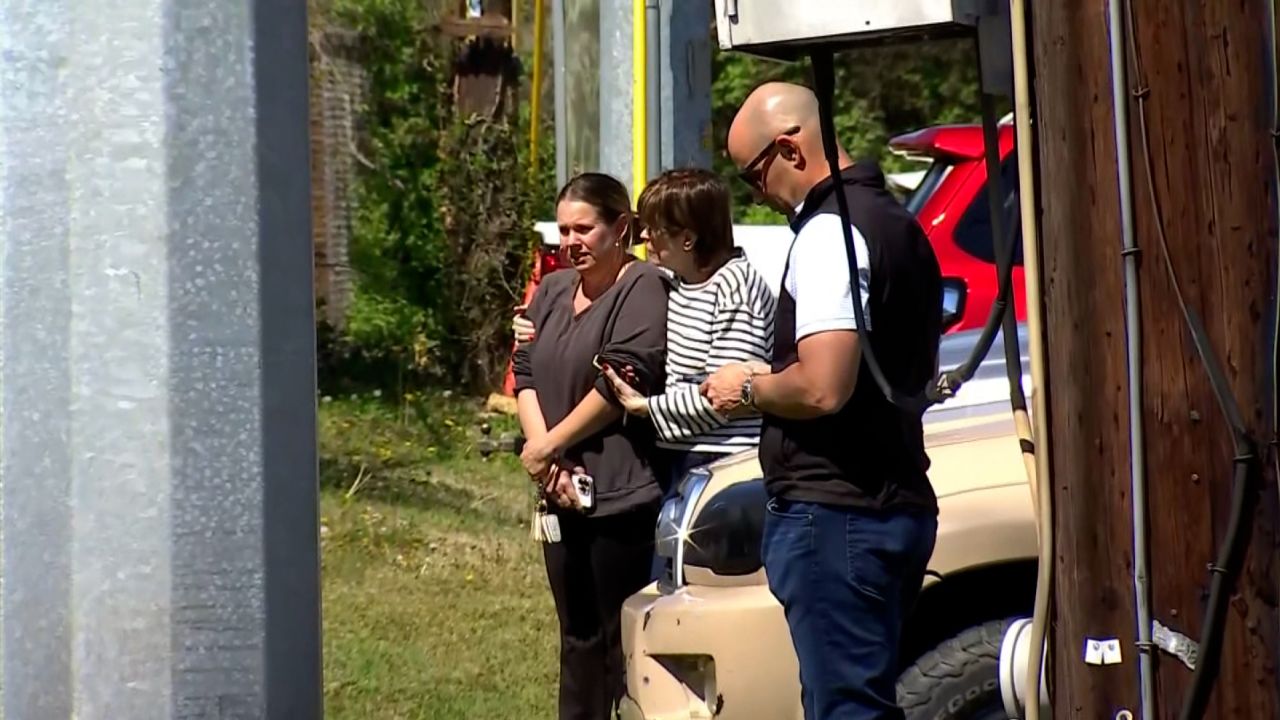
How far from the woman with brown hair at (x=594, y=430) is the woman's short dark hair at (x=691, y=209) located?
0.22 metres

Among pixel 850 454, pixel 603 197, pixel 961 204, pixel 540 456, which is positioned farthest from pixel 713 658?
pixel 961 204

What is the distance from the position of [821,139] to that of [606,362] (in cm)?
139

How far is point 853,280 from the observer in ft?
13.1

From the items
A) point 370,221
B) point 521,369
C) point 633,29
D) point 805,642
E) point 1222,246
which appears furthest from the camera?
point 370,221

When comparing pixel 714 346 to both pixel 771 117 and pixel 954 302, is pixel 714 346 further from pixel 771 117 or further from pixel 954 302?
pixel 954 302

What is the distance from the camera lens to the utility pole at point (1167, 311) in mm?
2705

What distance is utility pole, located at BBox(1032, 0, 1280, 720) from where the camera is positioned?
2.71 m

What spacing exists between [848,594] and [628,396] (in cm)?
141

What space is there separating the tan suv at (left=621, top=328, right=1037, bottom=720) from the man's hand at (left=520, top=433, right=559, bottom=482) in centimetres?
62

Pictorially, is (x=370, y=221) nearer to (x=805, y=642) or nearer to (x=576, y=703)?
(x=576, y=703)

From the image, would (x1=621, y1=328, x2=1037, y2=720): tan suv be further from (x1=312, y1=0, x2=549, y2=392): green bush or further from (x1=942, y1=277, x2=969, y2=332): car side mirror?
(x1=312, y1=0, x2=549, y2=392): green bush

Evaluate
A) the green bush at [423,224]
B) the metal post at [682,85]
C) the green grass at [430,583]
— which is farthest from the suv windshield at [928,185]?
the green bush at [423,224]

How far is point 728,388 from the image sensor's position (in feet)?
15.2

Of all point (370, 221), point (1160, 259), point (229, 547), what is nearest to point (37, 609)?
point (229, 547)
